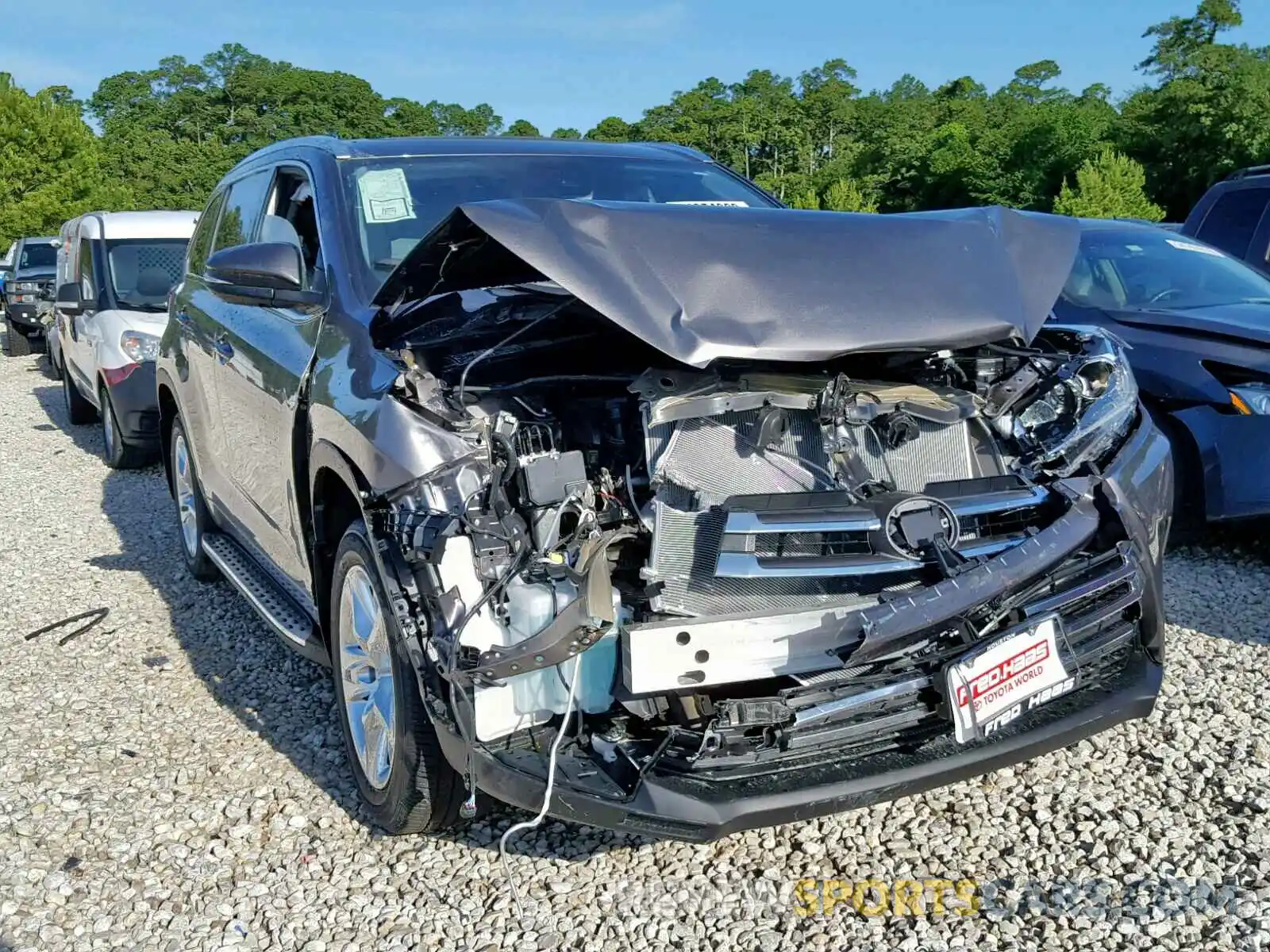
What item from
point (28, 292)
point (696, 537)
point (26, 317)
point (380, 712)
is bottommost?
point (26, 317)

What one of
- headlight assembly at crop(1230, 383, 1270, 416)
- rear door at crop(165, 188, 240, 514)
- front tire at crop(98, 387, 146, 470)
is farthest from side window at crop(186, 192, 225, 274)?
headlight assembly at crop(1230, 383, 1270, 416)

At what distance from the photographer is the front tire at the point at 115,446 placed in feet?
27.3

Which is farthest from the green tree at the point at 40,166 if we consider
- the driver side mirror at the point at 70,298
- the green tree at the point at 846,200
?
the driver side mirror at the point at 70,298

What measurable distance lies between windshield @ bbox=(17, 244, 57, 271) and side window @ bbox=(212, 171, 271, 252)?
1662 centimetres

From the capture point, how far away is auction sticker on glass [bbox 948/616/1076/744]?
244cm

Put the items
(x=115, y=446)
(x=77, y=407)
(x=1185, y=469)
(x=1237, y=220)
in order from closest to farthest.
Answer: (x=1185, y=469) < (x=1237, y=220) < (x=115, y=446) < (x=77, y=407)

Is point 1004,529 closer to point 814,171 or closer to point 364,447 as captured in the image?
point 364,447

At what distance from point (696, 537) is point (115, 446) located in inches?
285

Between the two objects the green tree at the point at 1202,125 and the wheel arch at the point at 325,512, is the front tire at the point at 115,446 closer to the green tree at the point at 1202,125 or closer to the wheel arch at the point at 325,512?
the wheel arch at the point at 325,512

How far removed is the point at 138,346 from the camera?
824 centimetres

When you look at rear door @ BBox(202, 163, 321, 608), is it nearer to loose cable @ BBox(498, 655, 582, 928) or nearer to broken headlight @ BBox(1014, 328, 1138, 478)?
loose cable @ BBox(498, 655, 582, 928)

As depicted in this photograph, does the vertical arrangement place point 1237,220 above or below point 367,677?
above

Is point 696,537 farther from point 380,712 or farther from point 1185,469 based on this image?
point 1185,469

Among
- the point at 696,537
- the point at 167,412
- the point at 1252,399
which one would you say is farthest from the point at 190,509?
the point at 1252,399
